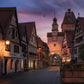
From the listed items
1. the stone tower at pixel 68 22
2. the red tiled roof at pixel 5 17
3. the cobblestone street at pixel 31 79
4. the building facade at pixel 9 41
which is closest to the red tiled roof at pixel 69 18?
the stone tower at pixel 68 22

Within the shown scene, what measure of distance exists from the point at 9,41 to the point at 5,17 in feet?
18.2

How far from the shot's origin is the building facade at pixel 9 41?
26.3 metres

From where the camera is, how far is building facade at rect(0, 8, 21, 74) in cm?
2634

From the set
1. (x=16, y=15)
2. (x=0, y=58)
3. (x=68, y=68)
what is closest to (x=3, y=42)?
(x=0, y=58)

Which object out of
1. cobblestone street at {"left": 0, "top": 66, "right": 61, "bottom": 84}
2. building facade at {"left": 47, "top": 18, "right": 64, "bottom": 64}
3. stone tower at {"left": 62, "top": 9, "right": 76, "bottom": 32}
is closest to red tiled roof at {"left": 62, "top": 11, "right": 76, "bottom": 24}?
stone tower at {"left": 62, "top": 9, "right": 76, "bottom": 32}

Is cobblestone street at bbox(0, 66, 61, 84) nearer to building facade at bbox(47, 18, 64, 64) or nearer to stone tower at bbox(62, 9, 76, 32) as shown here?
building facade at bbox(47, 18, 64, 64)

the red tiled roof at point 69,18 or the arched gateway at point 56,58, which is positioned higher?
the red tiled roof at point 69,18

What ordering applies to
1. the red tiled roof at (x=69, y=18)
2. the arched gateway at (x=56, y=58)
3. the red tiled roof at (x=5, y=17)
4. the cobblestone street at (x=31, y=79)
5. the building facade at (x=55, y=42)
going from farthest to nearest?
the red tiled roof at (x=69, y=18) < the arched gateway at (x=56, y=58) < the building facade at (x=55, y=42) < the red tiled roof at (x=5, y=17) < the cobblestone street at (x=31, y=79)

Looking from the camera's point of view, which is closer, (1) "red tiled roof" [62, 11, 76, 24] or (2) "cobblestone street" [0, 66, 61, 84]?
(2) "cobblestone street" [0, 66, 61, 84]

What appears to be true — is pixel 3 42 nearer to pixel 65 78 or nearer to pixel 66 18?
pixel 65 78

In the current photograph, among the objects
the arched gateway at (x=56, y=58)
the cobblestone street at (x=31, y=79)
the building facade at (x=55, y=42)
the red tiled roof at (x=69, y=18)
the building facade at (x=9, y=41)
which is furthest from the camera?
the red tiled roof at (x=69, y=18)

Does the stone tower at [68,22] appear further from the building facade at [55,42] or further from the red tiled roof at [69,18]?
the building facade at [55,42]

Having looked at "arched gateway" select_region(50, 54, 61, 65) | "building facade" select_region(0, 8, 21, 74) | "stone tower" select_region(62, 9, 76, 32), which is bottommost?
"arched gateway" select_region(50, 54, 61, 65)

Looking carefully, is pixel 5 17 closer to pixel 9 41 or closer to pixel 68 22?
pixel 9 41
